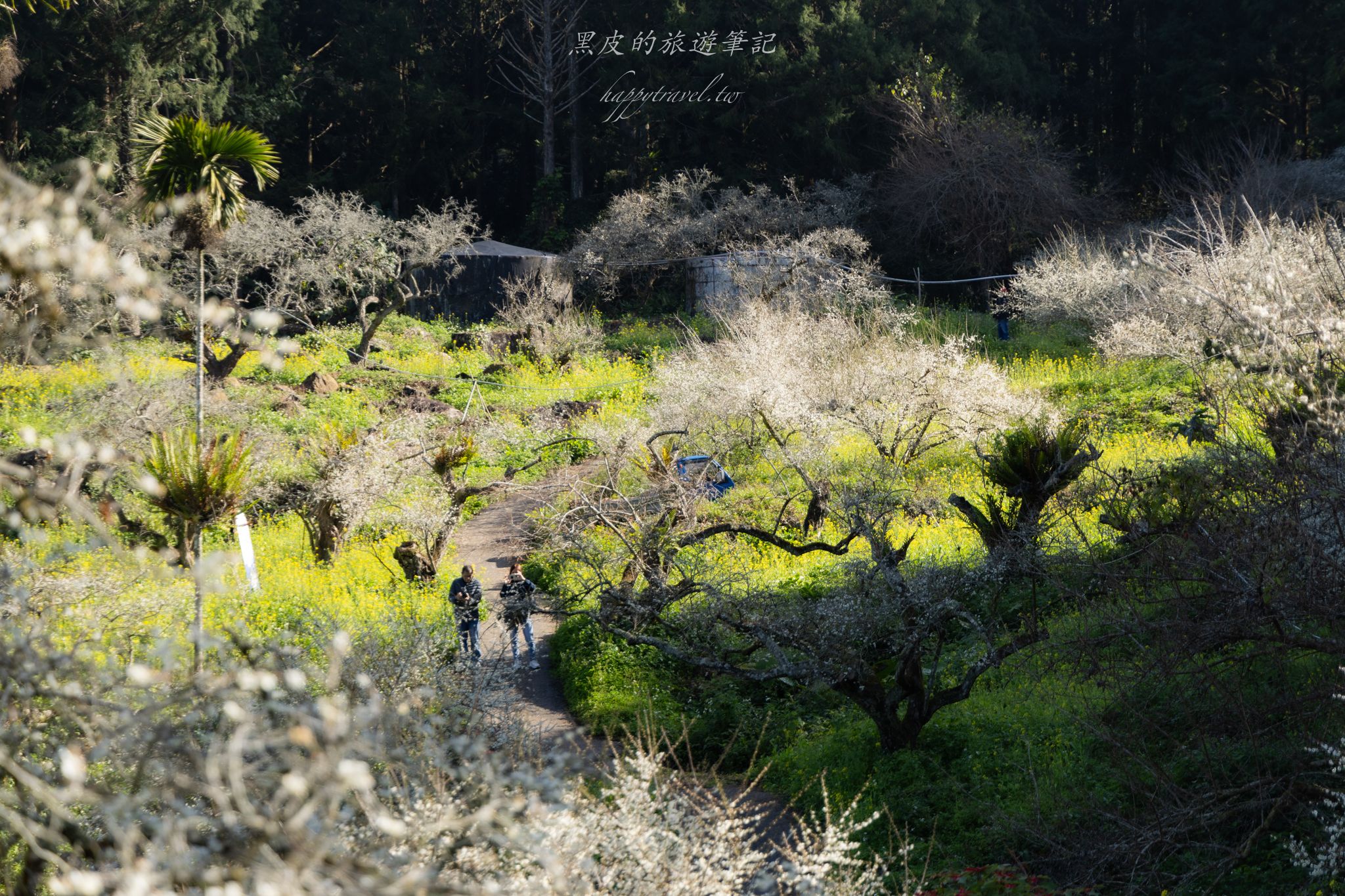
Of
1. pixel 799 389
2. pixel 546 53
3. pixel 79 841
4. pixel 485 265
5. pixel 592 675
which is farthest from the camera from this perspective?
pixel 546 53

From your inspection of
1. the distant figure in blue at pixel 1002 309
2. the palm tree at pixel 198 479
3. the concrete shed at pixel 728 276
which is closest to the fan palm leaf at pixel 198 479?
the palm tree at pixel 198 479

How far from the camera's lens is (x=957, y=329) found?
25.4 m

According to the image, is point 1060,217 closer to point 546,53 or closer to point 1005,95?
point 1005,95

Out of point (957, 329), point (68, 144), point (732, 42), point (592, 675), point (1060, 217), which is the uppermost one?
point (732, 42)

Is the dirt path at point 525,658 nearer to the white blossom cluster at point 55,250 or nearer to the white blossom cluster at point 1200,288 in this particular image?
the white blossom cluster at point 55,250

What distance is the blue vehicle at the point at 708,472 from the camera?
47.6ft

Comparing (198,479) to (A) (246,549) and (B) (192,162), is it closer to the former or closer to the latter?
(A) (246,549)

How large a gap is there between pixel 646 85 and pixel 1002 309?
1458cm

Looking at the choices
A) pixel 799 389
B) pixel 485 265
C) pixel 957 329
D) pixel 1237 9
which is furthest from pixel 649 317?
pixel 1237 9

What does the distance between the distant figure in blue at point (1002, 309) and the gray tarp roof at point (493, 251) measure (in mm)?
11800

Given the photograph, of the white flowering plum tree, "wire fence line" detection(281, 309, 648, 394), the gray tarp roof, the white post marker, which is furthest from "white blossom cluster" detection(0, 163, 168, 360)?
the gray tarp roof

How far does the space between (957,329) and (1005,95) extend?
36.5 ft

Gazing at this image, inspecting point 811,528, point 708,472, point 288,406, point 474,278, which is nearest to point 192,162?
point 708,472

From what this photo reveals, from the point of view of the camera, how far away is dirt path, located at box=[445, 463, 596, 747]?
9562mm
